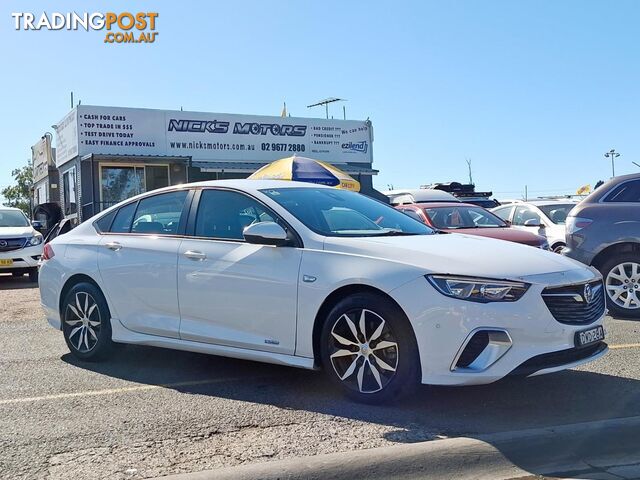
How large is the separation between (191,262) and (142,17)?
15.6 m

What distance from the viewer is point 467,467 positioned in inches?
147

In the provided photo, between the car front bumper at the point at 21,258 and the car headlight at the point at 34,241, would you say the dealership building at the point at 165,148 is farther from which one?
the car front bumper at the point at 21,258

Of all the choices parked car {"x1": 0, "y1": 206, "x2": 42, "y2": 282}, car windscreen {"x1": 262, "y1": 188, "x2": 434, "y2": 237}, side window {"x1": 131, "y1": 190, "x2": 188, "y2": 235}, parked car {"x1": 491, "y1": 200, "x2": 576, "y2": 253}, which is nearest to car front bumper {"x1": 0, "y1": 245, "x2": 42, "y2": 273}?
parked car {"x1": 0, "y1": 206, "x2": 42, "y2": 282}

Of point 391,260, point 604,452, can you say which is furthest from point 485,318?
point 604,452

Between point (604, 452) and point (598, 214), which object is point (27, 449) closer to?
point (604, 452)

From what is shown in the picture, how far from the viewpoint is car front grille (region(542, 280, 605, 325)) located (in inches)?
175

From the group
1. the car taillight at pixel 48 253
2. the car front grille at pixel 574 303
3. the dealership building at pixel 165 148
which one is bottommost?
the car front grille at pixel 574 303

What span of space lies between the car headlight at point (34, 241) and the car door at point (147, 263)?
9449 millimetres

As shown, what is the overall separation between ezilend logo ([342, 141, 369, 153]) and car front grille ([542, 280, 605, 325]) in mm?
22187

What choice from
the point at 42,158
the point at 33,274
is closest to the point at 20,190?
the point at 42,158

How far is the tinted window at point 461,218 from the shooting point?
11.1 metres

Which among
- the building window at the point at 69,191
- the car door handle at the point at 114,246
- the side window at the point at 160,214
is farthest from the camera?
the building window at the point at 69,191

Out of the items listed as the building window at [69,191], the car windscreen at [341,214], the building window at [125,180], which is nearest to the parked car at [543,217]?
the car windscreen at [341,214]

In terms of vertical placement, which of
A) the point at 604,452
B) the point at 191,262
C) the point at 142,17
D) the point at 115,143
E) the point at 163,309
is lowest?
the point at 604,452
